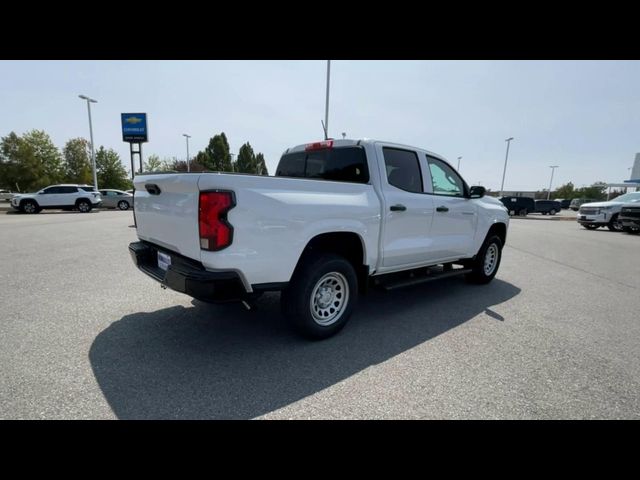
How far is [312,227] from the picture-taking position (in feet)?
9.49

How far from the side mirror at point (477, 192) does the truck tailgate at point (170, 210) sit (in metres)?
4.07

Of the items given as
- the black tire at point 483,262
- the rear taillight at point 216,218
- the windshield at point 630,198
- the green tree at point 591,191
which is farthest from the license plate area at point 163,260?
the green tree at point 591,191

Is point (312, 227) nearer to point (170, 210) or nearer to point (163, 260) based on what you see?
point (170, 210)

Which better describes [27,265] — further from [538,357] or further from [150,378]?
[538,357]

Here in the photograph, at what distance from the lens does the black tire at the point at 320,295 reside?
9.76 ft

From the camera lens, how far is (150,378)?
2.51 metres

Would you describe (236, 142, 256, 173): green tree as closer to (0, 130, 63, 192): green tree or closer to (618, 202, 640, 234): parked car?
(0, 130, 63, 192): green tree

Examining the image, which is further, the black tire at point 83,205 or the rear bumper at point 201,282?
the black tire at point 83,205

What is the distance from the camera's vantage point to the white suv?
760 inches

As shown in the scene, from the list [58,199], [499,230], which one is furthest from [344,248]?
[58,199]

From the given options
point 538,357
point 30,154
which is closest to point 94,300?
point 538,357

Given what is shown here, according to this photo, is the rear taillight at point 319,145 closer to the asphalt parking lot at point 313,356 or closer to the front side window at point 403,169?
the front side window at point 403,169

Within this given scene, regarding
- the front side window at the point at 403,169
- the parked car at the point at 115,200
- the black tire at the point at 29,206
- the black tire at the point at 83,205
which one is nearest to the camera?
the front side window at the point at 403,169
